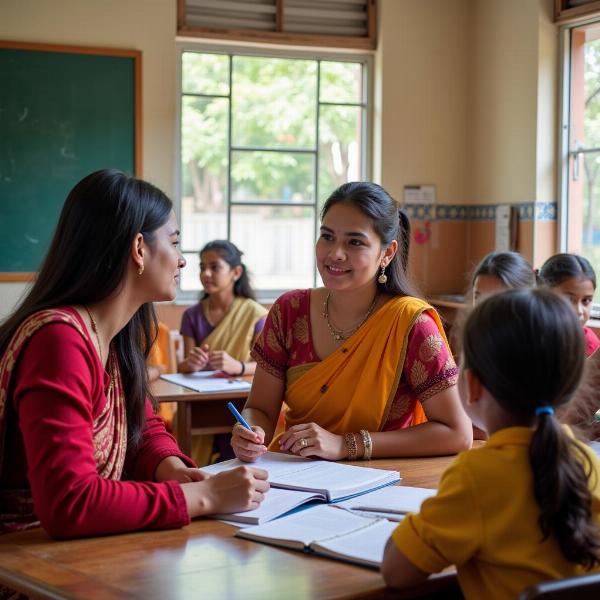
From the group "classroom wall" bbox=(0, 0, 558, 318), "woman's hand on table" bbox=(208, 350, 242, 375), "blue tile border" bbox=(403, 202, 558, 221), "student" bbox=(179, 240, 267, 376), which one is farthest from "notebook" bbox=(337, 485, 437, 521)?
"blue tile border" bbox=(403, 202, 558, 221)

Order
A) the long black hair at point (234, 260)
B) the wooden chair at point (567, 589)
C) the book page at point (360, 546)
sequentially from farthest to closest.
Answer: the long black hair at point (234, 260)
the book page at point (360, 546)
the wooden chair at point (567, 589)

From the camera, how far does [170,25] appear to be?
18.2 feet

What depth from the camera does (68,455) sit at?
61.4 inches

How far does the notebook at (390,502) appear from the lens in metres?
1.70

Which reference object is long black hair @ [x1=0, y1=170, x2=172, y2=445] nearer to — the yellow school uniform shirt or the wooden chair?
the yellow school uniform shirt

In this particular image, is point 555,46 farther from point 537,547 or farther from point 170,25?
point 537,547

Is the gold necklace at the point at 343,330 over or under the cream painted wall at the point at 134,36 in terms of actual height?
under

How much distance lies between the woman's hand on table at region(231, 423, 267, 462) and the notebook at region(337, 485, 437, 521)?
0.99ft

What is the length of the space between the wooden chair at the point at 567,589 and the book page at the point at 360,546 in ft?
1.21

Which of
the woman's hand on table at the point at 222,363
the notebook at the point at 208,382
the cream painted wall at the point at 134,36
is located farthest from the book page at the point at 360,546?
the cream painted wall at the point at 134,36

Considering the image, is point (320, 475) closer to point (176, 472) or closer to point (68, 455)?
point (176, 472)

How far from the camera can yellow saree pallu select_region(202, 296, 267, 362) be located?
172 inches

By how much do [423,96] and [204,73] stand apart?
142 cm

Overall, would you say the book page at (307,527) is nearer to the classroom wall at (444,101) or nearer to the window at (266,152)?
the classroom wall at (444,101)
